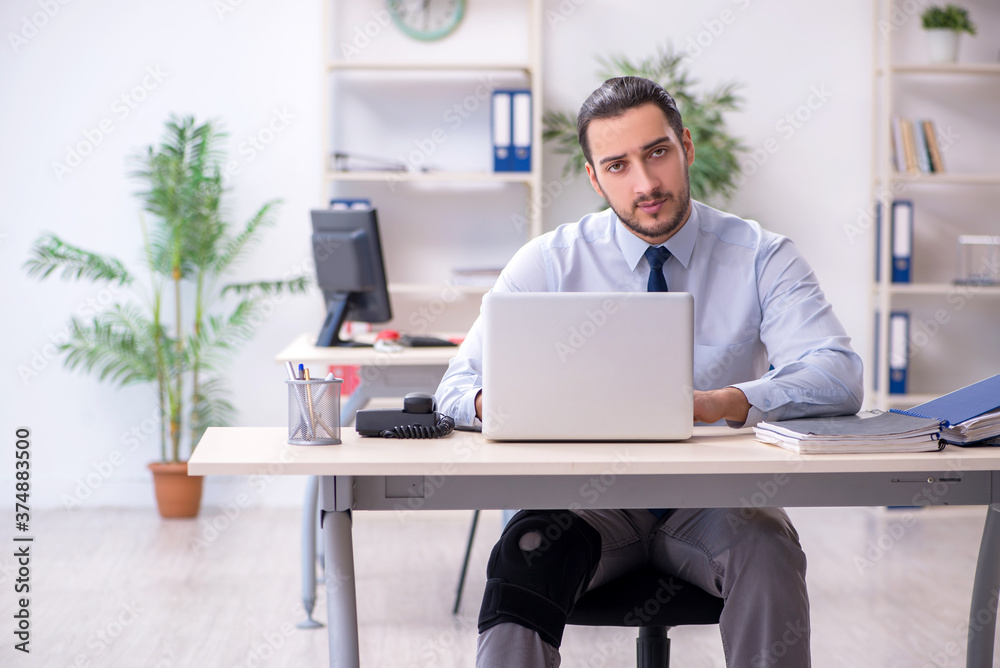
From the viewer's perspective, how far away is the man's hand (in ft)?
4.79

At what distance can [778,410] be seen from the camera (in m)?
1.48

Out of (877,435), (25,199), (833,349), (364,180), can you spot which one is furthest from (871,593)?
(25,199)

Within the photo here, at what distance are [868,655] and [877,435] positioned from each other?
142 cm

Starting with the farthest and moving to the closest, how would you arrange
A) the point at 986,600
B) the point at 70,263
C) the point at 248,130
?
the point at 248,130 → the point at 70,263 → the point at 986,600

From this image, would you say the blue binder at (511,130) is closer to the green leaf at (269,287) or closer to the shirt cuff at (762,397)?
the green leaf at (269,287)

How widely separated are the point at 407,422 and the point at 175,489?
2742 millimetres

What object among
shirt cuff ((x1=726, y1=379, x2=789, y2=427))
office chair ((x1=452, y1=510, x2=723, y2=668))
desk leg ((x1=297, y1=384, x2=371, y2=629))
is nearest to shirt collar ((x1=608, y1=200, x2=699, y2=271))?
shirt cuff ((x1=726, y1=379, x2=789, y2=427))

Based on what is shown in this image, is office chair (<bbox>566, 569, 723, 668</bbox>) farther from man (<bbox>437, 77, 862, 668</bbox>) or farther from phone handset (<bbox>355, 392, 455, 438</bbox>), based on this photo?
phone handset (<bbox>355, 392, 455, 438</bbox>)

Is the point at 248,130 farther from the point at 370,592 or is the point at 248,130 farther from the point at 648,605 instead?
the point at 648,605

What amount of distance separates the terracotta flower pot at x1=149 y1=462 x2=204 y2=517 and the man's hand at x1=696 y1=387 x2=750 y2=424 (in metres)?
2.70

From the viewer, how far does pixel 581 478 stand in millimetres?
1232

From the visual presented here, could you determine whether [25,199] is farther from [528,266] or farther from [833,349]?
[833,349]

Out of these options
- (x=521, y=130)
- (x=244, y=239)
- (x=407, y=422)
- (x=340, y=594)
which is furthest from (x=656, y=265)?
(x=244, y=239)

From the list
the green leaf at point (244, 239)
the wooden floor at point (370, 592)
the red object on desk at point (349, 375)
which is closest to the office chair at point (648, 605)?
the wooden floor at point (370, 592)
